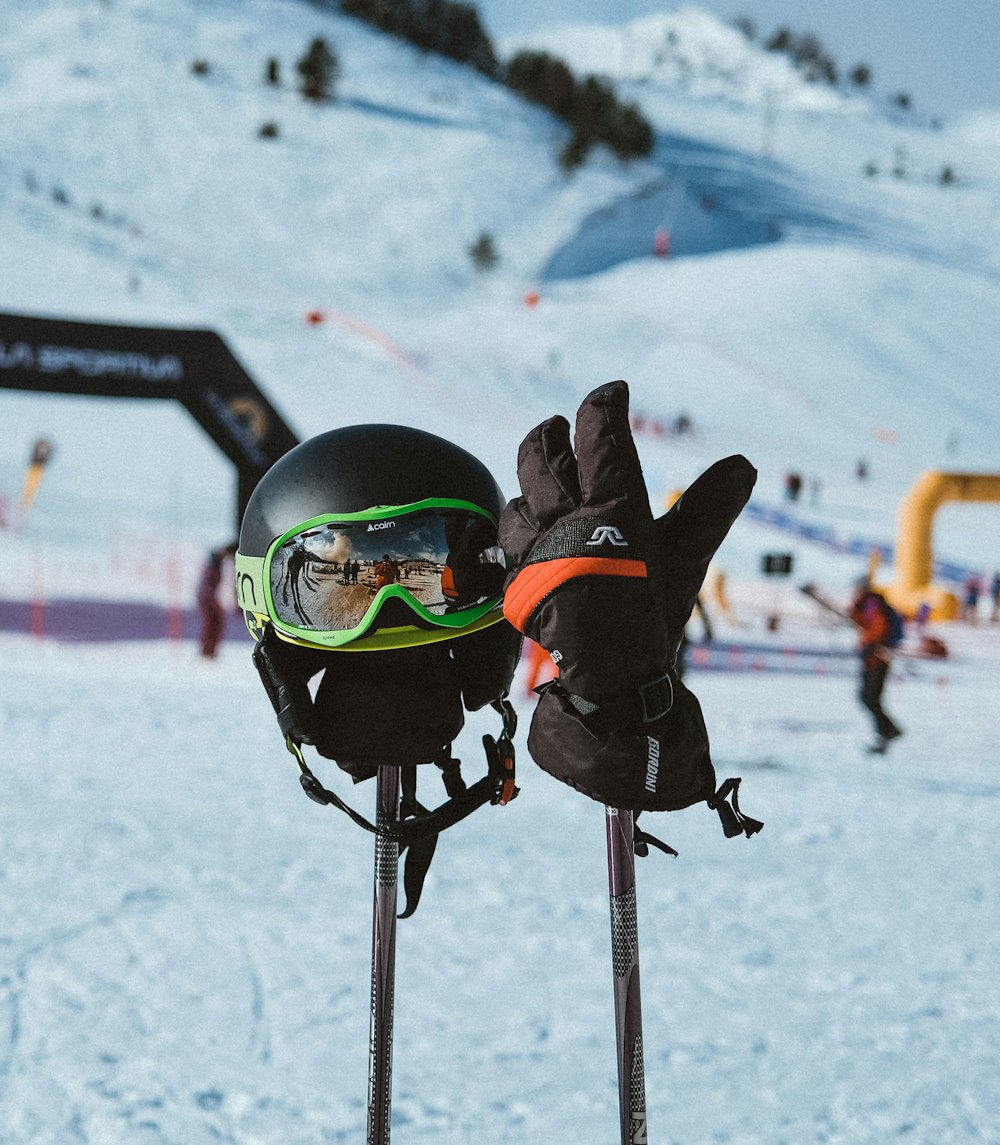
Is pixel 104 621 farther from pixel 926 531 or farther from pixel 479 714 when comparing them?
pixel 926 531

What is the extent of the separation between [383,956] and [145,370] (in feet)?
28.3

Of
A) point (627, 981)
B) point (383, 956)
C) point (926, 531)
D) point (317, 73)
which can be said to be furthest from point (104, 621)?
point (317, 73)

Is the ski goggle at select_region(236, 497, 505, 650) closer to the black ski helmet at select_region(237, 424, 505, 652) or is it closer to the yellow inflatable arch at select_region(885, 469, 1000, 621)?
the black ski helmet at select_region(237, 424, 505, 652)

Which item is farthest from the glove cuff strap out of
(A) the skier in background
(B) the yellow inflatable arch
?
(B) the yellow inflatable arch

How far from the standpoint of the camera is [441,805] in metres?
2.37

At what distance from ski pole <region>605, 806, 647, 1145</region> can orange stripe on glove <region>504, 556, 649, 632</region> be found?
0.49 meters

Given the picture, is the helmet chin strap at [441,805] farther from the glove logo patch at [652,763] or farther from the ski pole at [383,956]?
the glove logo patch at [652,763]

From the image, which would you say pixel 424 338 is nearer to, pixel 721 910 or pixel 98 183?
pixel 98 183

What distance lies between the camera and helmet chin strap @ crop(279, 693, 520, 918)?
2.28m

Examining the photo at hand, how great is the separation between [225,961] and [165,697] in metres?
5.42

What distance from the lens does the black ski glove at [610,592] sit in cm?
198

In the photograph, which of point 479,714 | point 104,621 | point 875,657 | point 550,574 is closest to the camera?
point 550,574

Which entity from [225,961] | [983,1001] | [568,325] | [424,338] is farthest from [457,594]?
[568,325]

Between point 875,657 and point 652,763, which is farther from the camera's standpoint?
point 875,657
